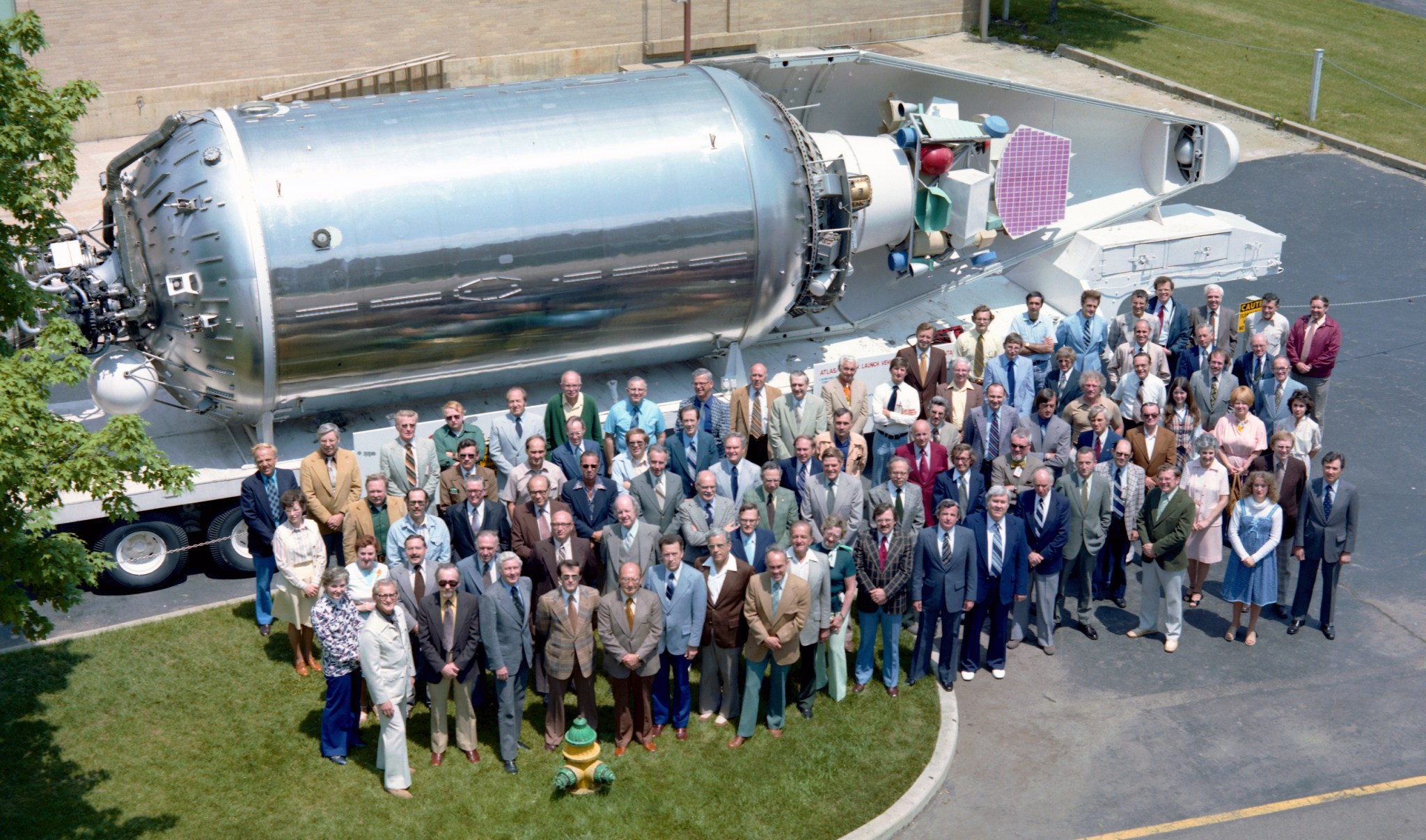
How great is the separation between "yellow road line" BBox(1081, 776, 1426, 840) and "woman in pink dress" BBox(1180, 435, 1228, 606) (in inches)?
89.9

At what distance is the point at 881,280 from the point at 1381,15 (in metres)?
19.0

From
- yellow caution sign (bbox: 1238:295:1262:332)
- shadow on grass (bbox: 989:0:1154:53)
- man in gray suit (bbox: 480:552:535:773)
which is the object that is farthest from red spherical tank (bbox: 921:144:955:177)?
shadow on grass (bbox: 989:0:1154:53)

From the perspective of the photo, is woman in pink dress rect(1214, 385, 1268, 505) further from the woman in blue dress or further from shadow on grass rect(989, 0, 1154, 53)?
shadow on grass rect(989, 0, 1154, 53)

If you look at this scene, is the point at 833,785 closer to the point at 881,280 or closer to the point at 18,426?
the point at 18,426

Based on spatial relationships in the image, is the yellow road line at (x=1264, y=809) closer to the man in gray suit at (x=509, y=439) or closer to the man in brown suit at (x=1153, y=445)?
the man in brown suit at (x=1153, y=445)

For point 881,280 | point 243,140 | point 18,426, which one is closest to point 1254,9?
point 881,280

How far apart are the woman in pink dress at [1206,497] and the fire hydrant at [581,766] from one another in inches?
194

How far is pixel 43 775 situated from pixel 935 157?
9.48 meters

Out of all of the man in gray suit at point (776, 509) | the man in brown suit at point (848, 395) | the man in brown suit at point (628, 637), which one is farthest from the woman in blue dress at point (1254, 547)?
the man in brown suit at point (628, 637)

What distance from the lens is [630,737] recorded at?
10.5 m

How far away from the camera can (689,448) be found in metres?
12.2

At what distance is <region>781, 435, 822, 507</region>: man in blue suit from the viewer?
11609 millimetres

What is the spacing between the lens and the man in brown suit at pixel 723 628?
10320 millimetres

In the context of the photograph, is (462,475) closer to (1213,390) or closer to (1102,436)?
(1102,436)
